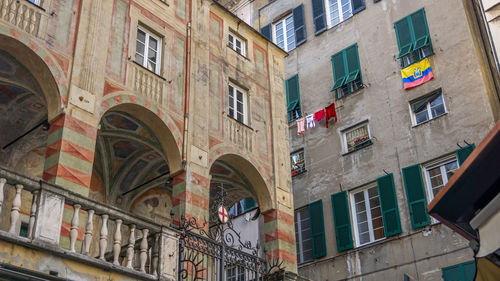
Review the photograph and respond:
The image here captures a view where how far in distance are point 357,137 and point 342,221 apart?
10.5ft

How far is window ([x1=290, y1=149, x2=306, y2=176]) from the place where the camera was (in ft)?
70.3

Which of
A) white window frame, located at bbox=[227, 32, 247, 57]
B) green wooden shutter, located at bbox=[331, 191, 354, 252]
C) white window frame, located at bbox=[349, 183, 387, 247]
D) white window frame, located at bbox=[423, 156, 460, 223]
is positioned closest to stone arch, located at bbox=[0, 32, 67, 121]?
white window frame, located at bbox=[227, 32, 247, 57]

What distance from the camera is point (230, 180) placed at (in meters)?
16.1

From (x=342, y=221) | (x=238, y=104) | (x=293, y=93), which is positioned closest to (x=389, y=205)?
(x=342, y=221)

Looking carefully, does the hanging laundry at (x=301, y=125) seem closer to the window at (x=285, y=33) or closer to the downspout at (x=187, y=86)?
the window at (x=285, y=33)

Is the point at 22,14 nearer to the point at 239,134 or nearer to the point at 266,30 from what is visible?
the point at 239,134

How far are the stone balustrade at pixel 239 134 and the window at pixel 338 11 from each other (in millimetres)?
9536

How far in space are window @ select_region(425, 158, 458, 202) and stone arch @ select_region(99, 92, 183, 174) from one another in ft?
27.5

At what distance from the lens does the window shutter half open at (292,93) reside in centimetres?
2277

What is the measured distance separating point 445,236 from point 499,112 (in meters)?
4.06

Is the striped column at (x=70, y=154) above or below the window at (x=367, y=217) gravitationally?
below

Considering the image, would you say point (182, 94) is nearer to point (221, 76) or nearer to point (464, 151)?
point (221, 76)

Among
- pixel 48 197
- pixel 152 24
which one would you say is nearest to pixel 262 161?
pixel 152 24

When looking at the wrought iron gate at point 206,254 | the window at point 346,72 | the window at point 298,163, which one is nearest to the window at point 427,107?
the window at point 346,72
